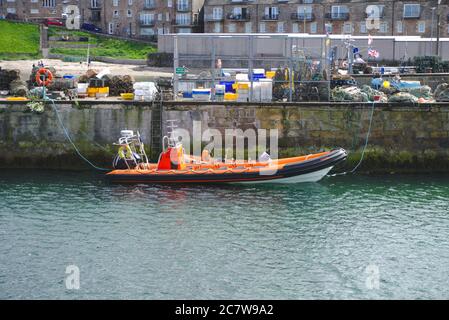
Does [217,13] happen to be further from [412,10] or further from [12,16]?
[12,16]

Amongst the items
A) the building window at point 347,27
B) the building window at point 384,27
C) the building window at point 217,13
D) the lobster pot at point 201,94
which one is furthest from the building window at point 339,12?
the lobster pot at point 201,94

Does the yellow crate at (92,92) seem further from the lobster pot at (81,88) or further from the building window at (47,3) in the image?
the building window at (47,3)

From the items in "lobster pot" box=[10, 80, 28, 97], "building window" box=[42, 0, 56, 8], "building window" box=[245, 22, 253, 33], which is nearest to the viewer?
"lobster pot" box=[10, 80, 28, 97]

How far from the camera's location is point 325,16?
79.9 m

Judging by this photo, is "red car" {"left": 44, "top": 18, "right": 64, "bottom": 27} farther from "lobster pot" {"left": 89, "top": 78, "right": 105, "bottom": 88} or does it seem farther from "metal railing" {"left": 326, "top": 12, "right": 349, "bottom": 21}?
"lobster pot" {"left": 89, "top": 78, "right": 105, "bottom": 88}

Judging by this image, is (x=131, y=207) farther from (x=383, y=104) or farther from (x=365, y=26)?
(x=365, y=26)

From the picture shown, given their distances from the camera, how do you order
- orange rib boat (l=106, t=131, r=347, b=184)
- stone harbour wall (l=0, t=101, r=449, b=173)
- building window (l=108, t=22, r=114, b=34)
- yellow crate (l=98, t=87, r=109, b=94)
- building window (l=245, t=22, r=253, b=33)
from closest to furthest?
orange rib boat (l=106, t=131, r=347, b=184) → stone harbour wall (l=0, t=101, r=449, b=173) → yellow crate (l=98, t=87, r=109, b=94) → building window (l=245, t=22, r=253, b=33) → building window (l=108, t=22, r=114, b=34)

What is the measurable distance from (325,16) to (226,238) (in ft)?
183

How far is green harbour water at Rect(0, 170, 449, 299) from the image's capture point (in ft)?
76.2

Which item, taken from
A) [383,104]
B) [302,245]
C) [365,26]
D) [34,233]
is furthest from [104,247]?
[365,26]

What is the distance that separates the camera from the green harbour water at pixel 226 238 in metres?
23.2

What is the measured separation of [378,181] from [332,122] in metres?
3.27

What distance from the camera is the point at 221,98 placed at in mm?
37344

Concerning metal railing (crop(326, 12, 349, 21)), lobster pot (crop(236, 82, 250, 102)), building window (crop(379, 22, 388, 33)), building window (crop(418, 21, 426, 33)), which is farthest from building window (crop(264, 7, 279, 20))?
lobster pot (crop(236, 82, 250, 102))
